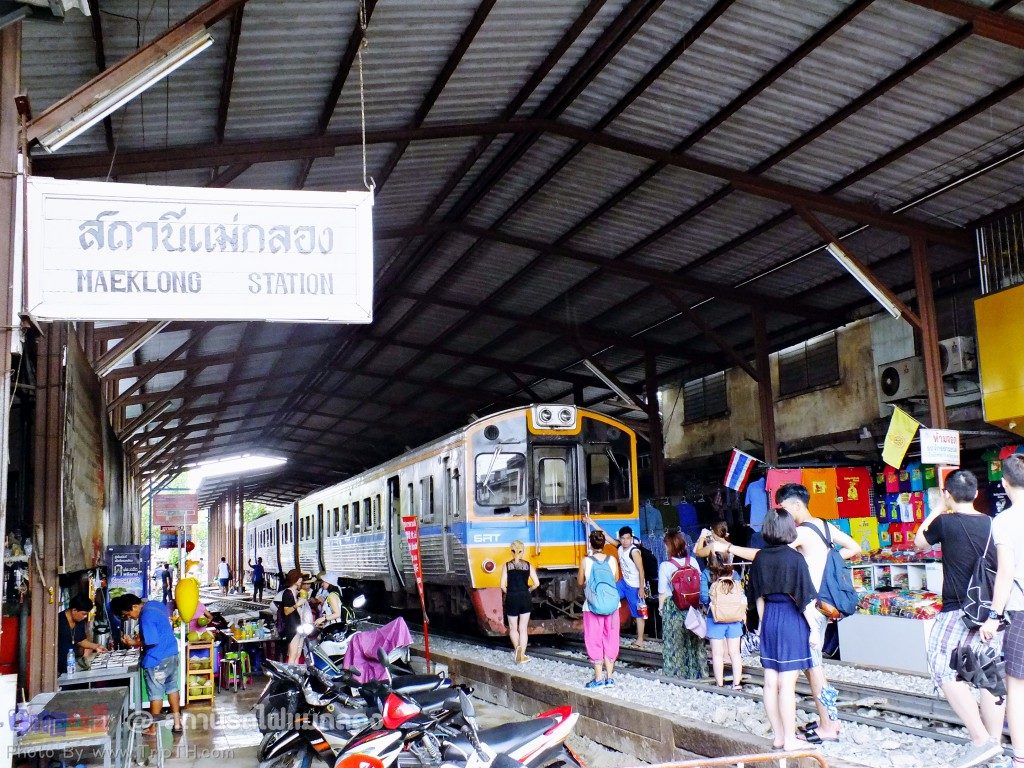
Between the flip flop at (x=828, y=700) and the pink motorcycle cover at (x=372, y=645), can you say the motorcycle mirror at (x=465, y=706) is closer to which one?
the flip flop at (x=828, y=700)

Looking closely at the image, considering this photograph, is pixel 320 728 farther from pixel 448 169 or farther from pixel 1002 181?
pixel 1002 181

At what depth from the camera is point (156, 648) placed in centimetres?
817

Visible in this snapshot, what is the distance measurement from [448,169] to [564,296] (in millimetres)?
4426

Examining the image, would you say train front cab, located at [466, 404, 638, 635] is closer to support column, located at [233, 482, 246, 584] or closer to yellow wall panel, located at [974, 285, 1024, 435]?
yellow wall panel, located at [974, 285, 1024, 435]

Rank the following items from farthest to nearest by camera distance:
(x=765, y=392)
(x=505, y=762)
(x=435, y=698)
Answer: (x=765, y=392)
(x=435, y=698)
(x=505, y=762)

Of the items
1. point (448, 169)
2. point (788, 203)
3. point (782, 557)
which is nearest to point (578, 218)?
point (448, 169)

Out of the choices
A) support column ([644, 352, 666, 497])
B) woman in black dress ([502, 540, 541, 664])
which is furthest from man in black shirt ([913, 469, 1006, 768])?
support column ([644, 352, 666, 497])

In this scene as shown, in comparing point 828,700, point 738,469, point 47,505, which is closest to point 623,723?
point 828,700

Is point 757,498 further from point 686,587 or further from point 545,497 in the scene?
point 686,587

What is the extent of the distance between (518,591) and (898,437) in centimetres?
486

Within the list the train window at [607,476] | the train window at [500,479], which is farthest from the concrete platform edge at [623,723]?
the train window at [607,476]

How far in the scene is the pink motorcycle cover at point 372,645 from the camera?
23.7ft

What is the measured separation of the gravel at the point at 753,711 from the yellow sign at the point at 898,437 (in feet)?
10.3

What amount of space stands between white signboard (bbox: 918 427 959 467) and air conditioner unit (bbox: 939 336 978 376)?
177cm
